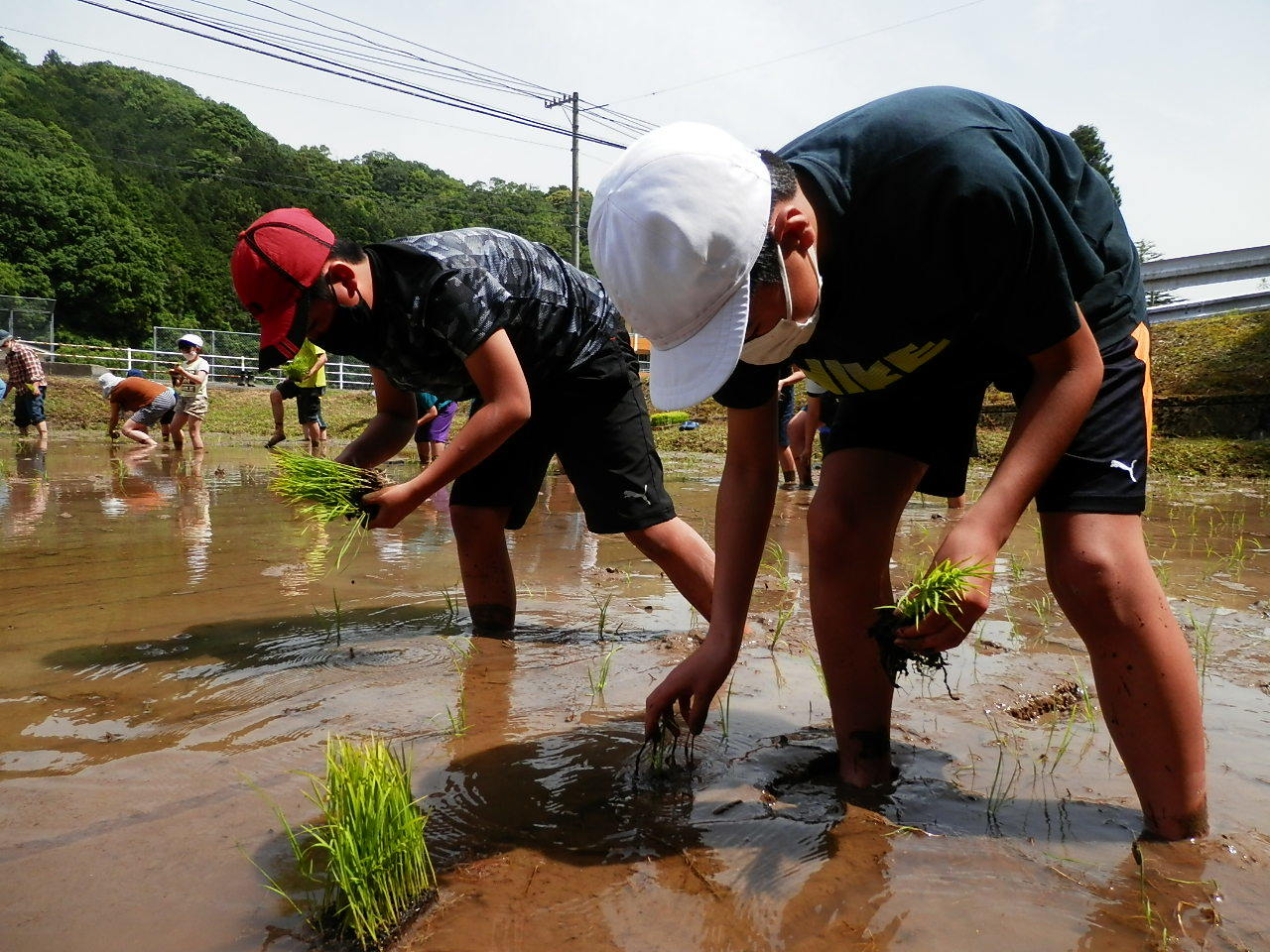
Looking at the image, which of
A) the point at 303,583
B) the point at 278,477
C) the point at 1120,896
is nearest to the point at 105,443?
→ the point at 303,583

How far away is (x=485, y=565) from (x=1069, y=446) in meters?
2.31

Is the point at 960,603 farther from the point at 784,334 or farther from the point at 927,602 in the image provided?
the point at 784,334

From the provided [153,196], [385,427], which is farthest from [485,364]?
[153,196]

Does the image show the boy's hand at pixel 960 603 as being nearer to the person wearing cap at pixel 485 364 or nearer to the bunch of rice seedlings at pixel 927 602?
the bunch of rice seedlings at pixel 927 602

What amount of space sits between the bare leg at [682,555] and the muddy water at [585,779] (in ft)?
0.77

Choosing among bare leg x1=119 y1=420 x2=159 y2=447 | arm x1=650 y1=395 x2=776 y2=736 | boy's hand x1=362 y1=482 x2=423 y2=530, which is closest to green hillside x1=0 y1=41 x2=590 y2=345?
bare leg x1=119 y1=420 x2=159 y2=447

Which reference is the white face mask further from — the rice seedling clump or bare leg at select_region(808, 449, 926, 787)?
the rice seedling clump

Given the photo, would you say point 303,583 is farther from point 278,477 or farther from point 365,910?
point 365,910

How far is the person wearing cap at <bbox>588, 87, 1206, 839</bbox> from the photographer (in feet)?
5.18

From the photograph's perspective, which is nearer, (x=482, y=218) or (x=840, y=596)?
(x=840, y=596)

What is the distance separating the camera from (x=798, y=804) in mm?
2094

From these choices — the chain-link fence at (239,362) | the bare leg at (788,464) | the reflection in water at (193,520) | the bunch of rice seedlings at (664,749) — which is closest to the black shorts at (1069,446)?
the bunch of rice seedlings at (664,749)

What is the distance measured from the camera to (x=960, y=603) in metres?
1.53

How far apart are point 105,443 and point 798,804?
1440 centimetres
